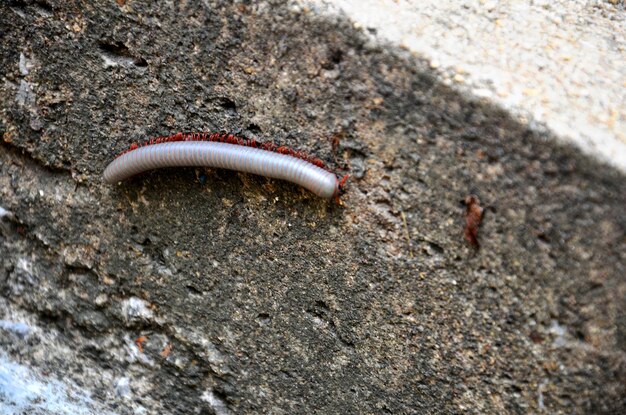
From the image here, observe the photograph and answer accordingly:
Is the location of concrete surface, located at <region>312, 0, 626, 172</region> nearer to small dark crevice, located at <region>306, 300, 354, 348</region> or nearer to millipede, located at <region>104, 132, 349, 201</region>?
millipede, located at <region>104, 132, 349, 201</region>

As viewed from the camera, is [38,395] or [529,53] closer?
[529,53]

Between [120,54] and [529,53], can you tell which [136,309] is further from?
[529,53]

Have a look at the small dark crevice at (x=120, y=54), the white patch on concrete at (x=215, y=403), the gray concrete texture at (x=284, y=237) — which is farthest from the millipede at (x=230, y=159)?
the white patch on concrete at (x=215, y=403)

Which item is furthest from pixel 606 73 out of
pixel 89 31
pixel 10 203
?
pixel 10 203

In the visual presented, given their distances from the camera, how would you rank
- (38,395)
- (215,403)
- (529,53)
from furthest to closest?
(38,395), (215,403), (529,53)

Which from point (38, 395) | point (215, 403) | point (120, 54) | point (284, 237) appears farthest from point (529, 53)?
point (38, 395)

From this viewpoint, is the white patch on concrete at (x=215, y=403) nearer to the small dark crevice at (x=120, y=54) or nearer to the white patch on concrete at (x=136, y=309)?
the white patch on concrete at (x=136, y=309)

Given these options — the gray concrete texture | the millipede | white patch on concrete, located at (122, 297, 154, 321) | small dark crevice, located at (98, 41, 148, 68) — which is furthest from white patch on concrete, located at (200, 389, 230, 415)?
small dark crevice, located at (98, 41, 148, 68)
